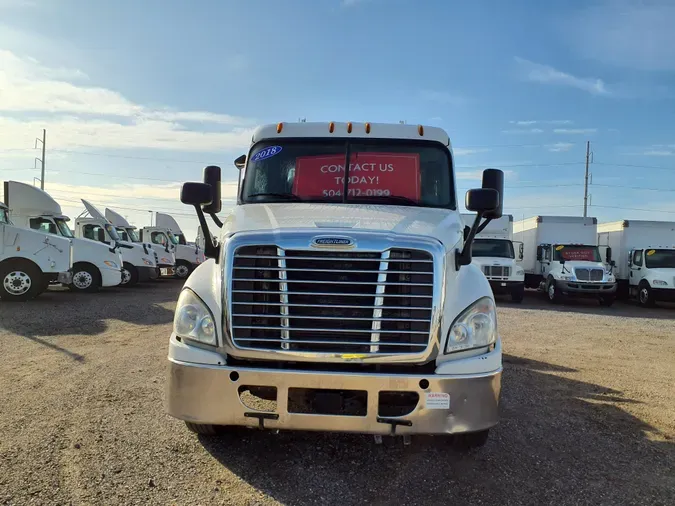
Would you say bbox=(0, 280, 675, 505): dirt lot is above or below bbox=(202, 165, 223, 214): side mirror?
below

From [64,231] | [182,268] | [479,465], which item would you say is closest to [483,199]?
[479,465]

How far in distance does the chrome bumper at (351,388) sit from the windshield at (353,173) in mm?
1817

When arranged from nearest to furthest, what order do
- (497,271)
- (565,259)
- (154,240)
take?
(497,271)
(565,259)
(154,240)

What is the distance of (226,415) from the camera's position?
10.9ft

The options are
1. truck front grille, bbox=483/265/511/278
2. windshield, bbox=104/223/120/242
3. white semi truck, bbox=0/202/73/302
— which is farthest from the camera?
windshield, bbox=104/223/120/242

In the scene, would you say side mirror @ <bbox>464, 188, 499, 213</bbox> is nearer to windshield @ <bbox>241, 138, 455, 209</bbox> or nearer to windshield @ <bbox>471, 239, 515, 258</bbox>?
windshield @ <bbox>241, 138, 455, 209</bbox>

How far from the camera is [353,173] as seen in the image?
4.76 m

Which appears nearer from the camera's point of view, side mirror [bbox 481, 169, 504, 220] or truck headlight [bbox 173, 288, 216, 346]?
truck headlight [bbox 173, 288, 216, 346]

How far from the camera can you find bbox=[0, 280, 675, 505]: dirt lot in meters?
3.35

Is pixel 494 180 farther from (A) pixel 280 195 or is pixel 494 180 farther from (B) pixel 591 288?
(B) pixel 591 288

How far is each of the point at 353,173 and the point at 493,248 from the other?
44.0 feet

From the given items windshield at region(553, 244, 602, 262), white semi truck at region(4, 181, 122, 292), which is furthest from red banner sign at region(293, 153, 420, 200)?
windshield at region(553, 244, 602, 262)

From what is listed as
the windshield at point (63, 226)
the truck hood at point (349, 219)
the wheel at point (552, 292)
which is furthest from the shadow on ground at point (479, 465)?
the wheel at point (552, 292)

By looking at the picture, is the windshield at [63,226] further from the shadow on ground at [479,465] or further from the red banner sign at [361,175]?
the shadow on ground at [479,465]
